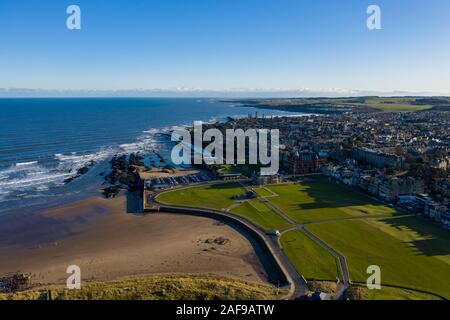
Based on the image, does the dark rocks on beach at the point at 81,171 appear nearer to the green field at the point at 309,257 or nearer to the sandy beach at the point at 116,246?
the sandy beach at the point at 116,246

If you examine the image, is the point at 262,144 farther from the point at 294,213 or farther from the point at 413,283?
the point at 413,283

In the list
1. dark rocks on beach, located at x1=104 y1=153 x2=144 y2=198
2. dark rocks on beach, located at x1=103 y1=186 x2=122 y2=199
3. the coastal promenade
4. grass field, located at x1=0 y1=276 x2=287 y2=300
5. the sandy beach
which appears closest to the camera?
grass field, located at x1=0 y1=276 x2=287 y2=300

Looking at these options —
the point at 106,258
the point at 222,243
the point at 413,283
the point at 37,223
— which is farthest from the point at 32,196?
the point at 413,283

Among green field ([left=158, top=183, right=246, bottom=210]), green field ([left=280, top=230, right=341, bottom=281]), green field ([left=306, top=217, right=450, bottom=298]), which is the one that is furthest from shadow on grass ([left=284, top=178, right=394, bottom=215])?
green field ([left=280, top=230, right=341, bottom=281])

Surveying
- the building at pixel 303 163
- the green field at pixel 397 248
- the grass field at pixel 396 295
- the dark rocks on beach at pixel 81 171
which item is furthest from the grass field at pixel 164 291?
the building at pixel 303 163

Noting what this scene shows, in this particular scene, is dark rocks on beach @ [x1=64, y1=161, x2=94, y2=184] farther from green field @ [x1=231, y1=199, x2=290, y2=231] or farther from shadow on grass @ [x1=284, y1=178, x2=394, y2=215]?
shadow on grass @ [x1=284, y1=178, x2=394, y2=215]

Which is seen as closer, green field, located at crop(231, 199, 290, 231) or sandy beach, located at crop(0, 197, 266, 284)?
sandy beach, located at crop(0, 197, 266, 284)
